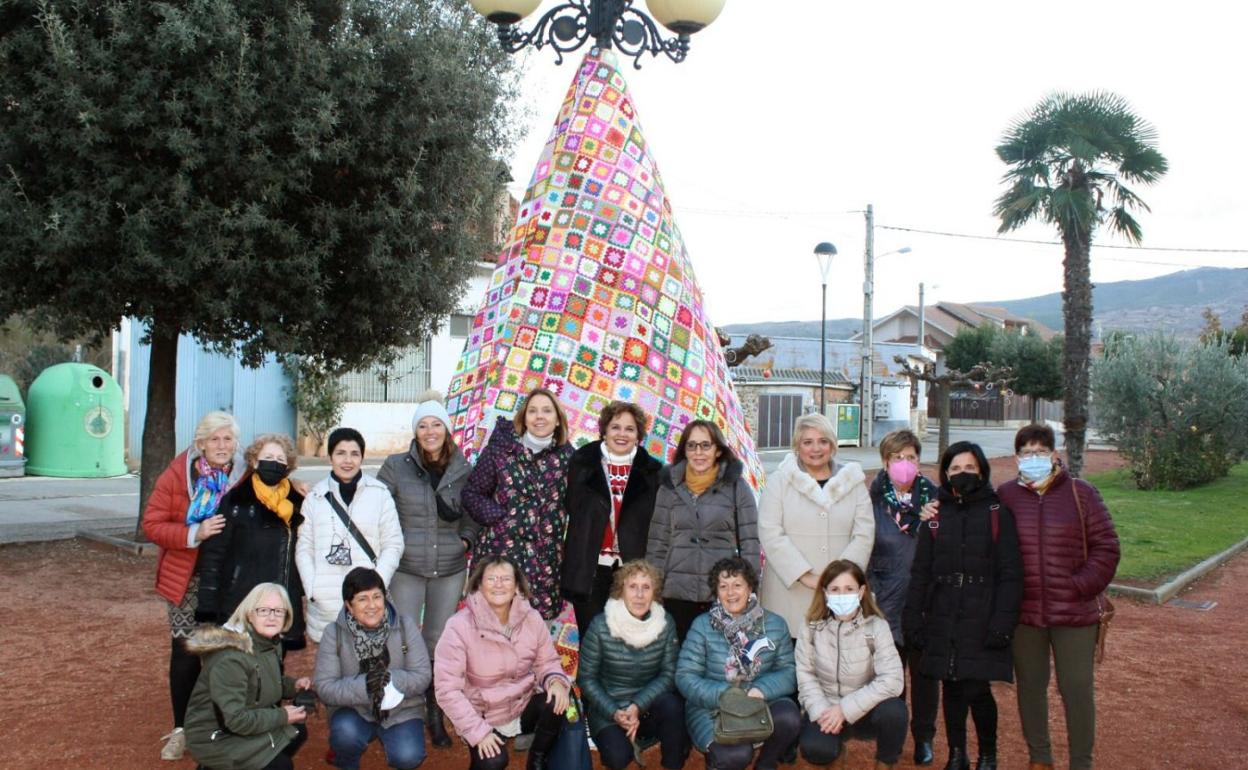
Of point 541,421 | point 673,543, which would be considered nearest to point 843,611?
point 673,543

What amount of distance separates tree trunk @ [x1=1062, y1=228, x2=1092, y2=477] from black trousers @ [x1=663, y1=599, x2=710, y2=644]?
12768 millimetres

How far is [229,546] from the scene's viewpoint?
15.3ft

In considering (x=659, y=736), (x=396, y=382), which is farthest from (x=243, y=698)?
(x=396, y=382)

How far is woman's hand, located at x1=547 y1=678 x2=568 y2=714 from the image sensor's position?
4.43m

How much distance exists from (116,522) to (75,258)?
5.04 meters

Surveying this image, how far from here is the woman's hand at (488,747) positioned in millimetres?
4238

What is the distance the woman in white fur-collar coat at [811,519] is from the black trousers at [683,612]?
41 centimetres

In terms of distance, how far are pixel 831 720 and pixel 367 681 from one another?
1972mm

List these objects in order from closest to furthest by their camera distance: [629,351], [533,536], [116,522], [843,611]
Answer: [843,611] → [533,536] → [629,351] → [116,522]

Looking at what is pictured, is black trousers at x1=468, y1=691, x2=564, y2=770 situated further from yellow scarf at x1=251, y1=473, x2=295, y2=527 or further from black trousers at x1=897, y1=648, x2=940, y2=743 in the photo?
black trousers at x1=897, y1=648, x2=940, y2=743

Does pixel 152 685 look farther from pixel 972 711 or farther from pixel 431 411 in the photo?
pixel 972 711

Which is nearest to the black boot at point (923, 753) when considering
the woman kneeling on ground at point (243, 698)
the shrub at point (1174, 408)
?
the woman kneeling on ground at point (243, 698)

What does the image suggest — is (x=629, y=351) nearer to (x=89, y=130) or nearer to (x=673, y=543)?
(x=673, y=543)

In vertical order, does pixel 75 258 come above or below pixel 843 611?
above
